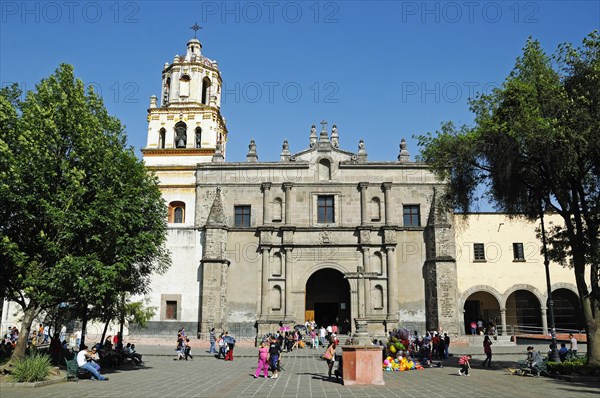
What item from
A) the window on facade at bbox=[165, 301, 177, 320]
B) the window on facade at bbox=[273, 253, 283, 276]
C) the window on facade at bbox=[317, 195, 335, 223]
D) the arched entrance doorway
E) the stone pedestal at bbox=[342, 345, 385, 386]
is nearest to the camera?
the stone pedestal at bbox=[342, 345, 385, 386]

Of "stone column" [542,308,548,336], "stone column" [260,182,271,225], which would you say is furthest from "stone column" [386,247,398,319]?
"stone column" [542,308,548,336]

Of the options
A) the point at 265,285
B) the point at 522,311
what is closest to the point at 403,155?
the point at 265,285

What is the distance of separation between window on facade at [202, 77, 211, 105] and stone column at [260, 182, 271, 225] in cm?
925

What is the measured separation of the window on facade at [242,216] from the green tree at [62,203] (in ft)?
51.9

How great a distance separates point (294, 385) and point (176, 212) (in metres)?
23.0

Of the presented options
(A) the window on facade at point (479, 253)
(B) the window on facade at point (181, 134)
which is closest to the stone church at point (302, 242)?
(B) the window on facade at point (181, 134)

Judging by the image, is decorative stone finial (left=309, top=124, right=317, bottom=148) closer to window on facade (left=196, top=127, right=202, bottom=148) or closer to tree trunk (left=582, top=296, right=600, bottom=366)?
window on facade (left=196, top=127, right=202, bottom=148)

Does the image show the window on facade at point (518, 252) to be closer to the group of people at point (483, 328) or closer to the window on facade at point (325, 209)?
the group of people at point (483, 328)

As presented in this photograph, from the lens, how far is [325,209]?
36062mm

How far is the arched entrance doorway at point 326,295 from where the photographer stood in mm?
36750

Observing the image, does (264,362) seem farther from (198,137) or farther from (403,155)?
(198,137)

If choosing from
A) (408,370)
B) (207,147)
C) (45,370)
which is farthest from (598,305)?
(207,147)

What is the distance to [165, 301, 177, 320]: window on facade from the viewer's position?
34469mm

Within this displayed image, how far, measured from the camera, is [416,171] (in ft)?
119
